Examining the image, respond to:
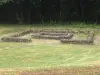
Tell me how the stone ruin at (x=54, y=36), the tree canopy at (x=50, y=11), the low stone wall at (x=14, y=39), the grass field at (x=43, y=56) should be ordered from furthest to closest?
the tree canopy at (x=50, y=11) → the low stone wall at (x=14, y=39) → the stone ruin at (x=54, y=36) → the grass field at (x=43, y=56)

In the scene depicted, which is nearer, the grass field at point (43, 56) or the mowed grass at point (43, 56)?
the grass field at point (43, 56)

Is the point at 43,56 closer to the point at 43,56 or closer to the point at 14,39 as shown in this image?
the point at 43,56

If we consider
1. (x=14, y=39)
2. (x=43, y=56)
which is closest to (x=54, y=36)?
(x=14, y=39)

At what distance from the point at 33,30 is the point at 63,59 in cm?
1152

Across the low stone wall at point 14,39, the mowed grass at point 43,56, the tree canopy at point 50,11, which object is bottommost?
the tree canopy at point 50,11

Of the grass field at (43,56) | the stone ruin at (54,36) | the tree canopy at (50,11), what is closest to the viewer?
the grass field at (43,56)

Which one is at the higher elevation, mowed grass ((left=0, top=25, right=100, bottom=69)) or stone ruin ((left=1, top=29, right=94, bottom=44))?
mowed grass ((left=0, top=25, right=100, bottom=69))

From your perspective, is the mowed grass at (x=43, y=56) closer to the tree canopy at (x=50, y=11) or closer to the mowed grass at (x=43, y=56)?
the mowed grass at (x=43, y=56)

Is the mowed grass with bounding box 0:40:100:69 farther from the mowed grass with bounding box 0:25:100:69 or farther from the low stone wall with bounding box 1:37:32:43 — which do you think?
the low stone wall with bounding box 1:37:32:43

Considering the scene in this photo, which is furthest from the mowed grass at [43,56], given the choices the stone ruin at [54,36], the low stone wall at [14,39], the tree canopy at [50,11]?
the tree canopy at [50,11]

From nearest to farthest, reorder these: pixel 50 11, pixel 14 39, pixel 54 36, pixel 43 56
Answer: pixel 43 56 → pixel 14 39 → pixel 54 36 → pixel 50 11

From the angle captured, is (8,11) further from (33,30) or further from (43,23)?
(33,30)

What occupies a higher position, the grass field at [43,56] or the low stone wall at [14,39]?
the grass field at [43,56]

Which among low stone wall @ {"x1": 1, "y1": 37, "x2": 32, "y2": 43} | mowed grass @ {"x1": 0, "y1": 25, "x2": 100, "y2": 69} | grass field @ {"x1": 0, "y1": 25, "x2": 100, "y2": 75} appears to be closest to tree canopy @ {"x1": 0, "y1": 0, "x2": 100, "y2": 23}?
low stone wall @ {"x1": 1, "y1": 37, "x2": 32, "y2": 43}
